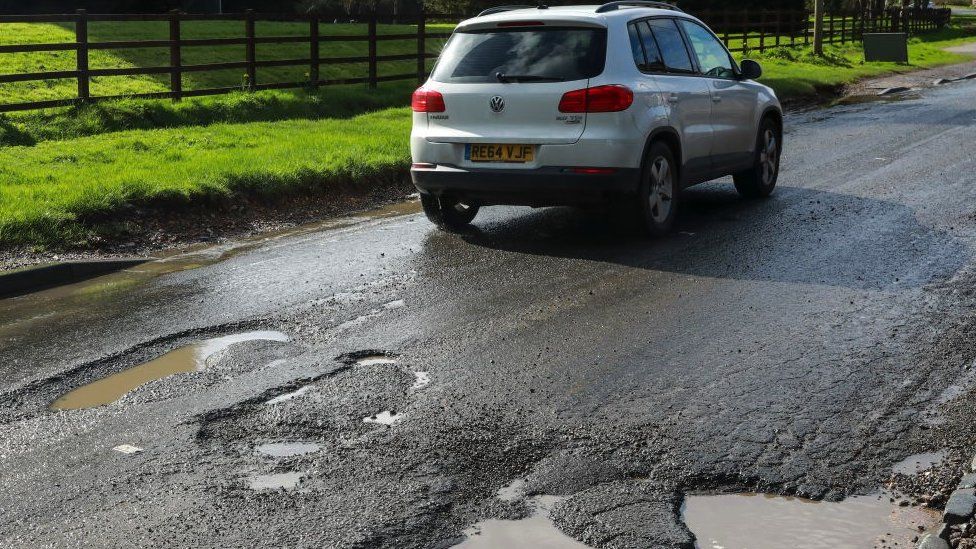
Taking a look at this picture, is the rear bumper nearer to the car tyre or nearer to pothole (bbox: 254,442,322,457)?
the car tyre

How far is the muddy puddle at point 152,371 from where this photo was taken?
5578 mm

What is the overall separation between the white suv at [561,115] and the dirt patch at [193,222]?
1.76 metres

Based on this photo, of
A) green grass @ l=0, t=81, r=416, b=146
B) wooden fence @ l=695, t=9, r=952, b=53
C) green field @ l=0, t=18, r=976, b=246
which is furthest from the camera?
wooden fence @ l=695, t=9, r=952, b=53

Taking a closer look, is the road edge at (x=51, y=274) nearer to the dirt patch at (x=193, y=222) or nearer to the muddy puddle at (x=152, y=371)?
the dirt patch at (x=193, y=222)

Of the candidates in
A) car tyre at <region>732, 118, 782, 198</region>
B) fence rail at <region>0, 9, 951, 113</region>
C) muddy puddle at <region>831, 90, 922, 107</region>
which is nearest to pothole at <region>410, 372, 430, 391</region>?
car tyre at <region>732, 118, 782, 198</region>

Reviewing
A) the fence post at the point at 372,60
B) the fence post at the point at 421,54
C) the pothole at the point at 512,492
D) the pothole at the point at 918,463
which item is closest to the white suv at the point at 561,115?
the pothole at the point at 918,463

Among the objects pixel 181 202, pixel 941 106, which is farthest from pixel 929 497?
pixel 941 106

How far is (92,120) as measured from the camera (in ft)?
51.9

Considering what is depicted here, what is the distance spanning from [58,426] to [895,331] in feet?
14.9

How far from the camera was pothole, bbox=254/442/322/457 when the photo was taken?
4785 mm

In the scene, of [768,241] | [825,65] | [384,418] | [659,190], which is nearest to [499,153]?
[659,190]

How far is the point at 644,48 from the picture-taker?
9.52 m

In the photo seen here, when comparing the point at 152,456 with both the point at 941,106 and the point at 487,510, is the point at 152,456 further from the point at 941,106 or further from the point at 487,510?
the point at 941,106

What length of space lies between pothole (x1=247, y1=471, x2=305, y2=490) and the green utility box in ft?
120
